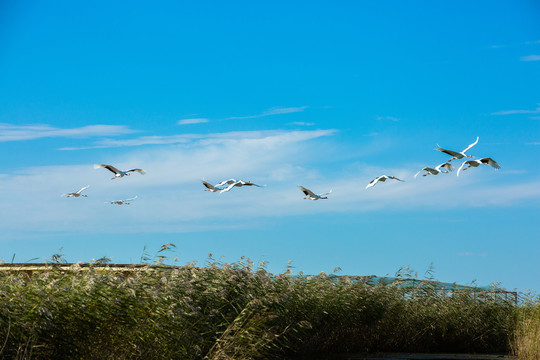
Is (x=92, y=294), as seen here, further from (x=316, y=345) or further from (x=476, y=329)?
(x=476, y=329)

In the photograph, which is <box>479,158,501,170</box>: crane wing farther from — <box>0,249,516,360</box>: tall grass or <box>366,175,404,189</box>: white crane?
<box>0,249,516,360</box>: tall grass

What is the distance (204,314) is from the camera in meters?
8.91

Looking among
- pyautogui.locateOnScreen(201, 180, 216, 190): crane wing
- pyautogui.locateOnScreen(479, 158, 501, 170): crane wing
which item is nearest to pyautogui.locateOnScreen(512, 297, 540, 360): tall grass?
pyautogui.locateOnScreen(479, 158, 501, 170): crane wing

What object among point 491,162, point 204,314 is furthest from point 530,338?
point 204,314

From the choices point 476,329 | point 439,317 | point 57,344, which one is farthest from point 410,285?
point 57,344

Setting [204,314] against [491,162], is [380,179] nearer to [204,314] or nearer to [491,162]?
[491,162]

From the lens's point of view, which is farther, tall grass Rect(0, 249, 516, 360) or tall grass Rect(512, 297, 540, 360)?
tall grass Rect(512, 297, 540, 360)

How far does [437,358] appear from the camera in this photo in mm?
12906

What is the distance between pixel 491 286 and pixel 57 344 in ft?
41.8

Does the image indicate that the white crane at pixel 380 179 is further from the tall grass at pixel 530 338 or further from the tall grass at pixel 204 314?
the tall grass at pixel 530 338

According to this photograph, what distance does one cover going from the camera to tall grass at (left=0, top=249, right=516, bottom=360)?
726cm

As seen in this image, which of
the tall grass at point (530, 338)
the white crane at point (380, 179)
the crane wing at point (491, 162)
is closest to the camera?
the crane wing at point (491, 162)

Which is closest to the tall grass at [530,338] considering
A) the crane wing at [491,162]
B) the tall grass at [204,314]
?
the tall grass at [204,314]

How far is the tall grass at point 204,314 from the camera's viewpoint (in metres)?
7.26
